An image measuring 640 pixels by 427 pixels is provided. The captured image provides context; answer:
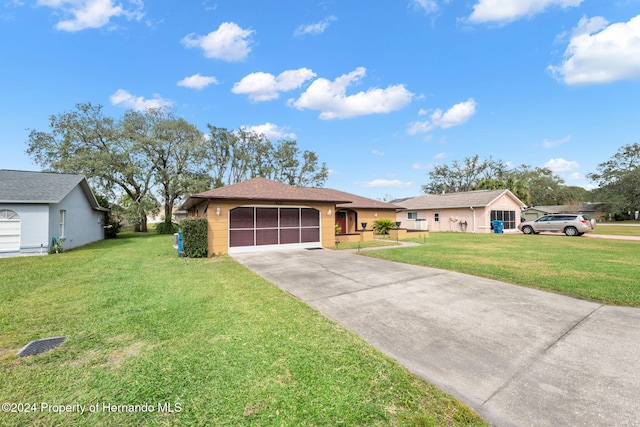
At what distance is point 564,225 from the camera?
1889cm

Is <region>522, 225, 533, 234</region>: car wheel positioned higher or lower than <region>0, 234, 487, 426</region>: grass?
higher

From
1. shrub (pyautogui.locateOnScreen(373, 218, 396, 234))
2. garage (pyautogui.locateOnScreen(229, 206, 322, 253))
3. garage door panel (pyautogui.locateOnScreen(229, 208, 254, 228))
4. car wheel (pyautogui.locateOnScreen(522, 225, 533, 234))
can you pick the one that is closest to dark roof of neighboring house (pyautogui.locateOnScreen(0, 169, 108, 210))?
garage door panel (pyautogui.locateOnScreen(229, 208, 254, 228))

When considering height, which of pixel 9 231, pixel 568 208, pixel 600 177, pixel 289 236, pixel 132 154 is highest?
pixel 600 177

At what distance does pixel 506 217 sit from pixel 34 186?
33460 mm

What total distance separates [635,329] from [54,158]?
124 ft

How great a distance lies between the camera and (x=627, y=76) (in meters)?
13.5

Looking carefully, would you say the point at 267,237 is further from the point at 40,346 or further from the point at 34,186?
the point at 34,186

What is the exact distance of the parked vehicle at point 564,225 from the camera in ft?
59.4

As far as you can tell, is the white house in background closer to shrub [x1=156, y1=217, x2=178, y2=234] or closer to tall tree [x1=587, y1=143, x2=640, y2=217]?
shrub [x1=156, y1=217, x2=178, y2=234]

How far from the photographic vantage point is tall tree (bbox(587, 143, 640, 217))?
41938 mm

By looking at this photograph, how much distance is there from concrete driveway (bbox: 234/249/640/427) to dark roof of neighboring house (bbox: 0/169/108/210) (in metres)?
13.1

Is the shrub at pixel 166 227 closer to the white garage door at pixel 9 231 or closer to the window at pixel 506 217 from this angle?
the white garage door at pixel 9 231

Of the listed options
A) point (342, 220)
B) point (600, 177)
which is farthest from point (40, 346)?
point (600, 177)

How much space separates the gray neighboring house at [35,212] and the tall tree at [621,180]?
6897 cm
